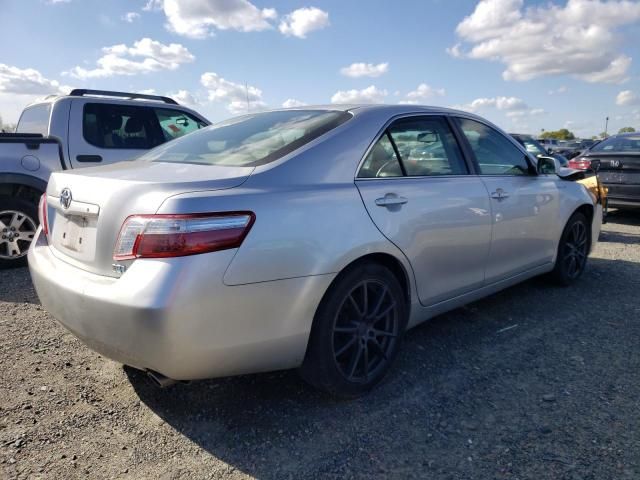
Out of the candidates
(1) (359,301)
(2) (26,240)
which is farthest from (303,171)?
(2) (26,240)

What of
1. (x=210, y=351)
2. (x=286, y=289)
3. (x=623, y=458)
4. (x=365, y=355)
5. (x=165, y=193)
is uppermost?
(x=165, y=193)

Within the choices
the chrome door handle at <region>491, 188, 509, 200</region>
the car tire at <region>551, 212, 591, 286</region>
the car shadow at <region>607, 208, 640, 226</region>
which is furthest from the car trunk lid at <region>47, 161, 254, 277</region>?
the car shadow at <region>607, 208, 640, 226</region>

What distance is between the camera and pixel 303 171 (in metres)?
2.42

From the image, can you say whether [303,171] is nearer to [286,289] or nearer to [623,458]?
[286,289]

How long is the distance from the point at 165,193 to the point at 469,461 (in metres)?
1.76

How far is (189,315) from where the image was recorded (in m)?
1.99

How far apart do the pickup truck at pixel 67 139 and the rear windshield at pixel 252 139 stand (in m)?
2.73

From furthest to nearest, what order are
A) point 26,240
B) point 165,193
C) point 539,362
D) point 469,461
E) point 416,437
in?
point 26,240 < point 539,362 < point 416,437 < point 469,461 < point 165,193

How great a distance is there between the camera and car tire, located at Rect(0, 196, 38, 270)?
16.7ft

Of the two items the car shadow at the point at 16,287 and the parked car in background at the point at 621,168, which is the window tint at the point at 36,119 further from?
the parked car in background at the point at 621,168

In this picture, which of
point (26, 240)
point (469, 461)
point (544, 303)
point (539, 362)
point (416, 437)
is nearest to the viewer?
point (469, 461)

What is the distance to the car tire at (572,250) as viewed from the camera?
4477 millimetres

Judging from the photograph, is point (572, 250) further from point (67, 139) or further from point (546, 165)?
point (67, 139)

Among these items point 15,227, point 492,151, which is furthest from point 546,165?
point 15,227
